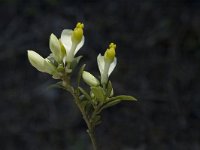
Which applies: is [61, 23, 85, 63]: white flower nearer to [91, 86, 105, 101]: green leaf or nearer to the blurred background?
[91, 86, 105, 101]: green leaf

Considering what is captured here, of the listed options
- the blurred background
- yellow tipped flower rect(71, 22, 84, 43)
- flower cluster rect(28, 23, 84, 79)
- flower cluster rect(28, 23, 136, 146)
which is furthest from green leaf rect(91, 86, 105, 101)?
the blurred background

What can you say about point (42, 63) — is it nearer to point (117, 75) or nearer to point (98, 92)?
point (98, 92)

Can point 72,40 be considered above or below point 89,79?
above

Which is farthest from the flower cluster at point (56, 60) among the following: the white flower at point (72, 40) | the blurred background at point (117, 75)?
the blurred background at point (117, 75)

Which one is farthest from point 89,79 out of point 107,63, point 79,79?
point 107,63

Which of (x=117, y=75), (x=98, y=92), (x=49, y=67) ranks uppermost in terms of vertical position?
(x=49, y=67)

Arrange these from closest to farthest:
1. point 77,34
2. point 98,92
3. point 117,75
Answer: point 98,92
point 77,34
point 117,75

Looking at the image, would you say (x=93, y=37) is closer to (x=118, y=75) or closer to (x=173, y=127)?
(x=118, y=75)
